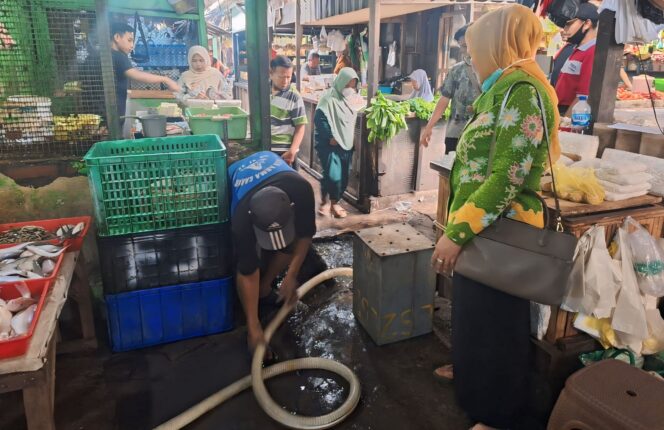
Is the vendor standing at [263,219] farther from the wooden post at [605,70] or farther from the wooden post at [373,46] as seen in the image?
the wooden post at [373,46]

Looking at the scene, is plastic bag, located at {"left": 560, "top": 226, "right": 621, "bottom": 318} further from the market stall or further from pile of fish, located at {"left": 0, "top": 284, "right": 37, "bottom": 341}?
the market stall

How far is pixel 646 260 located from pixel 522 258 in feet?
3.97

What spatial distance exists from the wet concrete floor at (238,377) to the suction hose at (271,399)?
0.21ft

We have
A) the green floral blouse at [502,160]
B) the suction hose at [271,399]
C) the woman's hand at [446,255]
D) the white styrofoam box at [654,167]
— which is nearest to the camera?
the green floral blouse at [502,160]

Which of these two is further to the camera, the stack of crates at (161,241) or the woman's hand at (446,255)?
the stack of crates at (161,241)

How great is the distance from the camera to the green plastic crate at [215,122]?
4199 millimetres

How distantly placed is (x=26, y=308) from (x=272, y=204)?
4.65ft

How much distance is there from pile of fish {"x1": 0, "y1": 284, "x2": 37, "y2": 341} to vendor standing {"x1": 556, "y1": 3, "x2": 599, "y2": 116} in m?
4.69

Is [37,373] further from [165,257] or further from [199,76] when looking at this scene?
[199,76]

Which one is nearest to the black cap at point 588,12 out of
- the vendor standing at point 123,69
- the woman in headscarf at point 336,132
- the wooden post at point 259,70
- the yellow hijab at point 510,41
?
the woman in headscarf at point 336,132

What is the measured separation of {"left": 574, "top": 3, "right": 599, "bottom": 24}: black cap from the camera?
14.9 ft

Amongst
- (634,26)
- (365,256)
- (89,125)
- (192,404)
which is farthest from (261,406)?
(634,26)

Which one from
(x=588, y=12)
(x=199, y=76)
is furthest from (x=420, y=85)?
(x=588, y=12)

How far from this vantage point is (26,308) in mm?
2486
